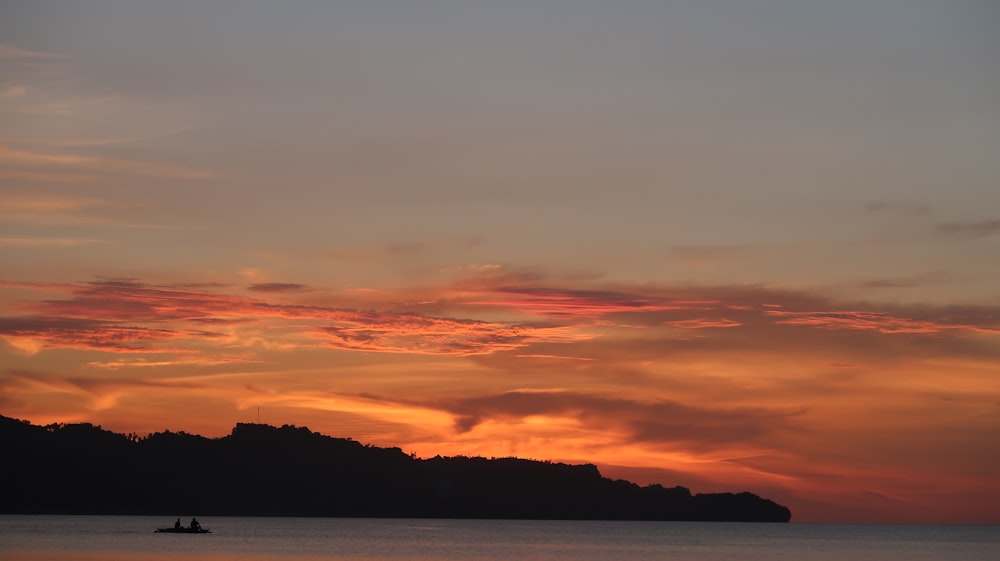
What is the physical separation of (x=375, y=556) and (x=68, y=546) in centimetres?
4158

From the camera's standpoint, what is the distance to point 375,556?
17738 cm

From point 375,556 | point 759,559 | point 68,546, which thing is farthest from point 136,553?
point 759,559

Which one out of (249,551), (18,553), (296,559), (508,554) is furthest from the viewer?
(508,554)

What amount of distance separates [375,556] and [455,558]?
36.2 feet

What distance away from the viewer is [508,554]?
19075 cm

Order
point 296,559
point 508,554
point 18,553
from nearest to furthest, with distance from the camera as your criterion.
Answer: point 18,553 → point 296,559 → point 508,554

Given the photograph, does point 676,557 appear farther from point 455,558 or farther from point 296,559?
point 296,559

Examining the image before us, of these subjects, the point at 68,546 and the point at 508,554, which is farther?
the point at 508,554

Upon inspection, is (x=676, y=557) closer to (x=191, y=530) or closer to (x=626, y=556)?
(x=626, y=556)

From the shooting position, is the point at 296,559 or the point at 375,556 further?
the point at 375,556

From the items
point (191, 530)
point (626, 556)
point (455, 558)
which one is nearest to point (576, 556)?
point (626, 556)

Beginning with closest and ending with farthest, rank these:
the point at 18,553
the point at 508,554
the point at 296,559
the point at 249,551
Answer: the point at 18,553 < the point at 296,559 < the point at 249,551 < the point at 508,554

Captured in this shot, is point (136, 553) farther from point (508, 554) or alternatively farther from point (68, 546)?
point (508, 554)

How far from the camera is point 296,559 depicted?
165 m
